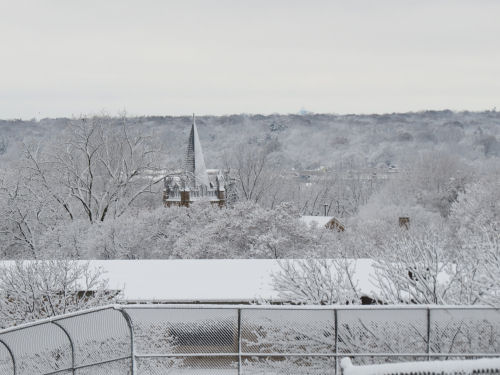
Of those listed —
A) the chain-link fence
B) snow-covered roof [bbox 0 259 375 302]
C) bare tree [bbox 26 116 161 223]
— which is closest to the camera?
the chain-link fence

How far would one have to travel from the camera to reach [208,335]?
9.34 meters

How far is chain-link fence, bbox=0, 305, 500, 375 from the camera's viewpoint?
30.0ft

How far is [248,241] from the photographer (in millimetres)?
30531

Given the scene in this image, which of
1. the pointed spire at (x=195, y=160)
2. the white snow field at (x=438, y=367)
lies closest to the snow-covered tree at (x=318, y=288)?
the white snow field at (x=438, y=367)

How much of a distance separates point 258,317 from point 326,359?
1.58m

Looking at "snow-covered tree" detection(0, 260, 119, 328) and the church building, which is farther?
the church building

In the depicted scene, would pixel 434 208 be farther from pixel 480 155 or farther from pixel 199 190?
pixel 480 155

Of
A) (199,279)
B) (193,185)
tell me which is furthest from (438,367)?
(193,185)

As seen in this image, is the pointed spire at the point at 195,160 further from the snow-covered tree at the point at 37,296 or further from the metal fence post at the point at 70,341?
the metal fence post at the point at 70,341

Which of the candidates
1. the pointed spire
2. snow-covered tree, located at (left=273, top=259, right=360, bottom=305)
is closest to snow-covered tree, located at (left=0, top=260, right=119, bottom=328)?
snow-covered tree, located at (left=273, top=259, right=360, bottom=305)

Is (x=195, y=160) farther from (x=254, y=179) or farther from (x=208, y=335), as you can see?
(x=208, y=335)

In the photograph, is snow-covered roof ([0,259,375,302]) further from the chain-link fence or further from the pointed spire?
the pointed spire

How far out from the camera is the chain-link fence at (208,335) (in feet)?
30.0

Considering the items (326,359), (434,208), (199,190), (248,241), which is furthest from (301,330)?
(434,208)
